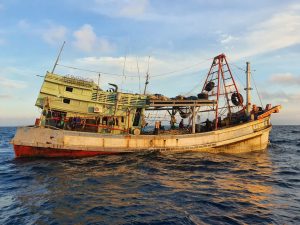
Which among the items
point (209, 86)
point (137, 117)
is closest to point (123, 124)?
point (137, 117)

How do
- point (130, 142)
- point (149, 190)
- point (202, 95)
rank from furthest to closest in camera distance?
point (202, 95), point (130, 142), point (149, 190)

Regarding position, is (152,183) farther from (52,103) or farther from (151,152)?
(52,103)

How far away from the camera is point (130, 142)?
70.6ft

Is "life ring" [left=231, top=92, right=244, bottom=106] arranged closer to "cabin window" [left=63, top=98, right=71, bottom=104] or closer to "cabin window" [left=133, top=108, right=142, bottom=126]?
"cabin window" [left=133, top=108, right=142, bottom=126]

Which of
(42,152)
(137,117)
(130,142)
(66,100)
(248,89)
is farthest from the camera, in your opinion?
(248,89)

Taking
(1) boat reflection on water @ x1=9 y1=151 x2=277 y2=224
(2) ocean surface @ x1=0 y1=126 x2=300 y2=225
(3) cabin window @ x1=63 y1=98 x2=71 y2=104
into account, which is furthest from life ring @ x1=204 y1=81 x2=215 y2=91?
(3) cabin window @ x1=63 y1=98 x2=71 y2=104

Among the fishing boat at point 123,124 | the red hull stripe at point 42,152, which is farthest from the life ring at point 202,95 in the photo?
the red hull stripe at point 42,152

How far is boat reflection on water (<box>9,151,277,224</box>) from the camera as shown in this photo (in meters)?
9.54

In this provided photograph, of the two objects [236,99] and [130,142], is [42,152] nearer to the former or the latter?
[130,142]

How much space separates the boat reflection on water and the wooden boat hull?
1313mm

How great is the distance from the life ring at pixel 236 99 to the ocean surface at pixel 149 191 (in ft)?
23.7

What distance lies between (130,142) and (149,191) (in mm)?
9348

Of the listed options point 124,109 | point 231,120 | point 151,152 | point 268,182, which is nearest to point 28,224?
point 268,182

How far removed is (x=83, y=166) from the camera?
1767 cm
